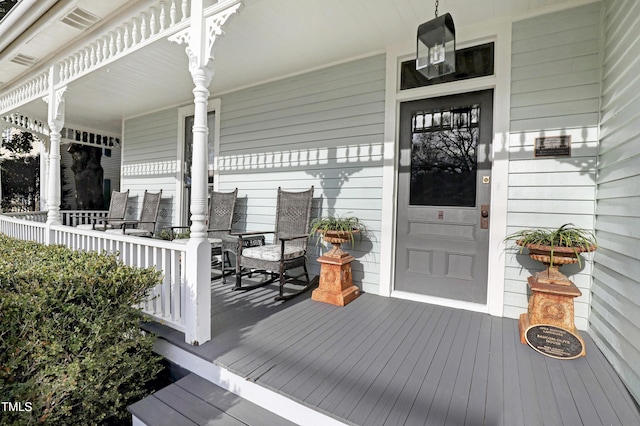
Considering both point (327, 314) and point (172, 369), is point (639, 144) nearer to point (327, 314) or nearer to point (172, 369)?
point (327, 314)

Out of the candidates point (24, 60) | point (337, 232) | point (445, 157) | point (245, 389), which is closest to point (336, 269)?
point (337, 232)

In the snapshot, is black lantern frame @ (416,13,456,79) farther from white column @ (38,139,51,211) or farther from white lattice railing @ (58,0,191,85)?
white column @ (38,139,51,211)

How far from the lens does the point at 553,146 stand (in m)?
2.57

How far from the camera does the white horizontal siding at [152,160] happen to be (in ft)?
18.4

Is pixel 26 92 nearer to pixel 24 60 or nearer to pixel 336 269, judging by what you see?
pixel 24 60

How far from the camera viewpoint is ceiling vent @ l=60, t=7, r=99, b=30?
2.87 meters

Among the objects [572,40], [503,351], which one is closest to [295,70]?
[572,40]

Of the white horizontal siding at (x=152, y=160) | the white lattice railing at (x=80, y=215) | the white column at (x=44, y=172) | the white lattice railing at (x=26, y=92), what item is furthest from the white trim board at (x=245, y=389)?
the white column at (x=44, y=172)

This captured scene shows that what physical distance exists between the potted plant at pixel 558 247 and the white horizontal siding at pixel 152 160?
5381 mm

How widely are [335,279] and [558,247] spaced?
1881 millimetres

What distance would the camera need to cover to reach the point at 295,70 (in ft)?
12.9

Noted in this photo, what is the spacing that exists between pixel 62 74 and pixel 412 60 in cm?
420

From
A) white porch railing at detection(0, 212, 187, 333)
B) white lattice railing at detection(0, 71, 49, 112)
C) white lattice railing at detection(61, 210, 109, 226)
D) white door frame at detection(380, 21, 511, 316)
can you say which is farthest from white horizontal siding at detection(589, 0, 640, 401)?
white lattice railing at detection(61, 210, 109, 226)

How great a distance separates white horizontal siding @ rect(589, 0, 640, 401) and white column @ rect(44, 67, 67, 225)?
5408 mm
